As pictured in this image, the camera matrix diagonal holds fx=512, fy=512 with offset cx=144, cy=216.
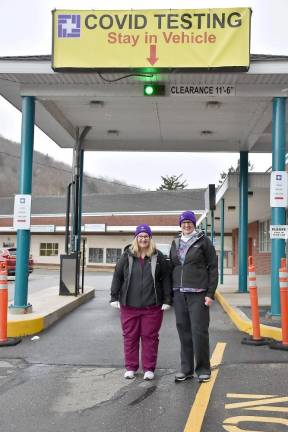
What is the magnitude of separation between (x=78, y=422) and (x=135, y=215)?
38.3m

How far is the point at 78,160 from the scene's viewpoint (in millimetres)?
13641

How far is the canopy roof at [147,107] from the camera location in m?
8.73

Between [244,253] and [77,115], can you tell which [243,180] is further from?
[77,115]

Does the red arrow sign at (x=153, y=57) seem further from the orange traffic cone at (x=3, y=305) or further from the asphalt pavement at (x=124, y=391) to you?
the asphalt pavement at (x=124, y=391)

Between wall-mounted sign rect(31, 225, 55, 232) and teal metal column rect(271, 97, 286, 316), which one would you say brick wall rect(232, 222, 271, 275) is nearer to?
teal metal column rect(271, 97, 286, 316)

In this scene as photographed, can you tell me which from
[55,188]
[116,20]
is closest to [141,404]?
[116,20]

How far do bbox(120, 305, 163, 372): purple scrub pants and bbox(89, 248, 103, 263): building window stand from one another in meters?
35.6

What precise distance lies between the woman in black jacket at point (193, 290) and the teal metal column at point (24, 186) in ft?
13.7

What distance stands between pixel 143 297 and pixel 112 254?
3560 centimetres

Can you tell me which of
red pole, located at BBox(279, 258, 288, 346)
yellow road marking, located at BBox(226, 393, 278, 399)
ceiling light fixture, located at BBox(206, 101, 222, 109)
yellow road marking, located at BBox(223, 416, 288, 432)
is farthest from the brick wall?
yellow road marking, located at BBox(223, 416, 288, 432)

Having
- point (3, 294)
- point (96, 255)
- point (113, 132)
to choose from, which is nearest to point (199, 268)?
point (3, 294)

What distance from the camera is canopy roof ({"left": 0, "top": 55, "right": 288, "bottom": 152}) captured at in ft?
28.6

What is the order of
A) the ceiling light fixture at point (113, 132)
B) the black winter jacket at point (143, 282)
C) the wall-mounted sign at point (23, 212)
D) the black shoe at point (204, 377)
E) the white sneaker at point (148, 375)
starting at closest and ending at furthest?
the black shoe at point (204, 377), the white sneaker at point (148, 375), the black winter jacket at point (143, 282), the wall-mounted sign at point (23, 212), the ceiling light fixture at point (113, 132)

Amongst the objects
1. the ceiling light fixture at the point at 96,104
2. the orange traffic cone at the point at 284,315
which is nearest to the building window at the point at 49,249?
the ceiling light fixture at the point at 96,104
